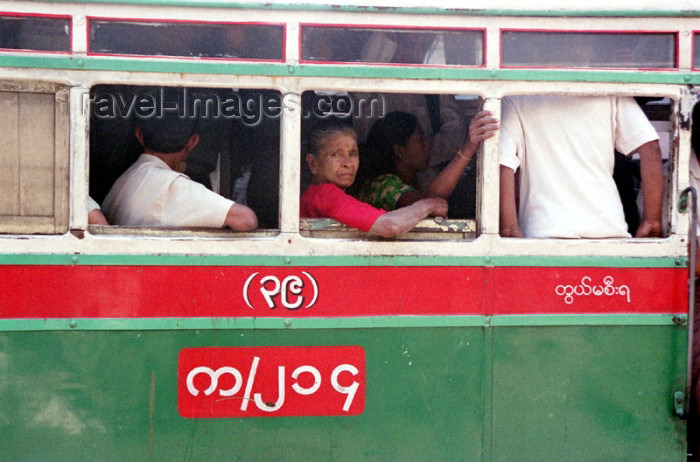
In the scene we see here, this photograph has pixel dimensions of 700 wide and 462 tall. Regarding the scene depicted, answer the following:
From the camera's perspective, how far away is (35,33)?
2615 millimetres

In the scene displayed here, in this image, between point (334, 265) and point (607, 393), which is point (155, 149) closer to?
point (334, 265)

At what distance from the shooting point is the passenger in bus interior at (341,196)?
273 cm

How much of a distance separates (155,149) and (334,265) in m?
0.91

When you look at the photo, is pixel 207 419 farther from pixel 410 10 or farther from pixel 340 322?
pixel 410 10

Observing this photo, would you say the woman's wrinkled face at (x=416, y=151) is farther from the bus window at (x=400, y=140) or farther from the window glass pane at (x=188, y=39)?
the window glass pane at (x=188, y=39)

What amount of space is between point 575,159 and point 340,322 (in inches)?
45.3

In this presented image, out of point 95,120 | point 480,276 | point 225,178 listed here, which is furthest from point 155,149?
point 480,276

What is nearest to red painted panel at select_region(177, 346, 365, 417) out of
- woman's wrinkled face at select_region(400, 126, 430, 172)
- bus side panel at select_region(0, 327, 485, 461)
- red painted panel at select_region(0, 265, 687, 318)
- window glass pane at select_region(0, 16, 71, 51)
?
bus side panel at select_region(0, 327, 485, 461)

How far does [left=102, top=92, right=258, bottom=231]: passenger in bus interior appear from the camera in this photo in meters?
2.73

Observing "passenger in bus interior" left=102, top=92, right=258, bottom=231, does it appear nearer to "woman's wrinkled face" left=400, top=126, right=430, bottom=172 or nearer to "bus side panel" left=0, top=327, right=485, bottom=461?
"bus side panel" left=0, top=327, right=485, bottom=461

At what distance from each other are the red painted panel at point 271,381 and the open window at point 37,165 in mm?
723

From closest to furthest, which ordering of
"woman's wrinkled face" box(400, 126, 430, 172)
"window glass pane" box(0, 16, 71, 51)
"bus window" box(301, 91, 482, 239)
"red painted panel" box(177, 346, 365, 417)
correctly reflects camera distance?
"window glass pane" box(0, 16, 71, 51) → "red painted panel" box(177, 346, 365, 417) → "bus window" box(301, 91, 482, 239) → "woman's wrinkled face" box(400, 126, 430, 172)

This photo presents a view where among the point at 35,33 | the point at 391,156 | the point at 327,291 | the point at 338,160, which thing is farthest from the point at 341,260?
the point at 35,33

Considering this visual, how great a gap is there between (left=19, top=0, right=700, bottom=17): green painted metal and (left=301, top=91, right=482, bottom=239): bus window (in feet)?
1.41
